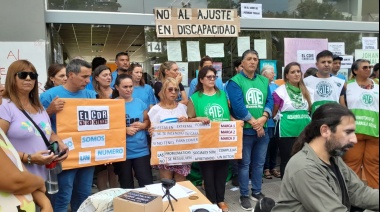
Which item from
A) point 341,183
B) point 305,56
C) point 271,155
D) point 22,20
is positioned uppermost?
point 22,20

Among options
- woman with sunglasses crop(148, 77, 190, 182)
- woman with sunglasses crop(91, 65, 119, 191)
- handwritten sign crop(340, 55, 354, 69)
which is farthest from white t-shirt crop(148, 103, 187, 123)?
handwritten sign crop(340, 55, 354, 69)

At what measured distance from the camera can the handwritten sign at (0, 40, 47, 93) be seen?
495cm

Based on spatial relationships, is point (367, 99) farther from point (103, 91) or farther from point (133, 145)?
point (103, 91)

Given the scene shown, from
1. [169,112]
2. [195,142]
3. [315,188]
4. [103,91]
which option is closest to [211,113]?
[195,142]

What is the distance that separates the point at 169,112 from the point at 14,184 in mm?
2427

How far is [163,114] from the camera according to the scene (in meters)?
3.93

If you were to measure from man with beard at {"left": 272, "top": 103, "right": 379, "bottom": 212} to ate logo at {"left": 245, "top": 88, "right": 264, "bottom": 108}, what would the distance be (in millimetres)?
1943

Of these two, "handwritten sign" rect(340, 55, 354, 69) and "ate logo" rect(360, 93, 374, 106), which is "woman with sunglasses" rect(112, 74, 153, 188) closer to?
"ate logo" rect(360, 93, 374, 106)

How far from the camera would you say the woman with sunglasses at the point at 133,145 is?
3.77m

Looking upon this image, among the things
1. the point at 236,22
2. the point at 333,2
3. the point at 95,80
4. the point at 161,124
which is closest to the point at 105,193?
the point at 161,124

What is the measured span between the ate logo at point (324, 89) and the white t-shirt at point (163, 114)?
193cm

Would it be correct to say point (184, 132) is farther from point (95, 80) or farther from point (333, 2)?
point (333, 2)

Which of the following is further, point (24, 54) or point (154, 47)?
point (154, 47)

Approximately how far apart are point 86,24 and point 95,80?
1.92m
